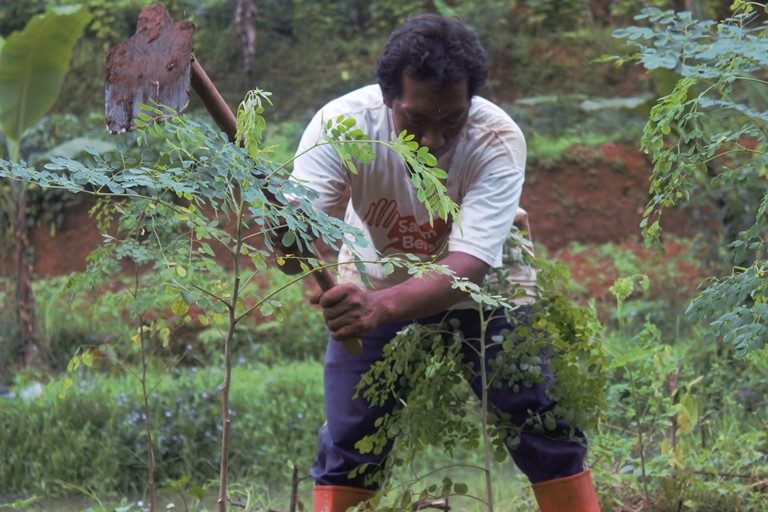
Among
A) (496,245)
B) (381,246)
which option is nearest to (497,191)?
(496,245)

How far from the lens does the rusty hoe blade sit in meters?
2.31

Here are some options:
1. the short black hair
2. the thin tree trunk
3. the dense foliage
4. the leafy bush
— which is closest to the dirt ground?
the dense foliage

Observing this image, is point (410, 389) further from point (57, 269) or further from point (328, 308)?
point (57, 269)

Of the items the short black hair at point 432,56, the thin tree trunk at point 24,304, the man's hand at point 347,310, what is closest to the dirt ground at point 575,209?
the thin tree trunk at point 24,304

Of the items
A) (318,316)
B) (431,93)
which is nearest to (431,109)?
(431,93)

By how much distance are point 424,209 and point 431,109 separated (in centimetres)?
35

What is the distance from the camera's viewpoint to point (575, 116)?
36.1 feet

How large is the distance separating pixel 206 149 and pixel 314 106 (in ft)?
28.9

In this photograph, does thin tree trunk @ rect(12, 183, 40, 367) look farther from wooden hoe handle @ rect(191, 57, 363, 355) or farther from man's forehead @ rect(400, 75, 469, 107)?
wooden hoe handle @ rect(191, 57, 363, 355)

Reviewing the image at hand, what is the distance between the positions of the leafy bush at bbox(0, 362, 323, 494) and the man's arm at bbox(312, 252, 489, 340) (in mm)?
2013

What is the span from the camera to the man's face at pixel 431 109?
9.91 ft

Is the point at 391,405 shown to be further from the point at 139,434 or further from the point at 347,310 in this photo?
the point at 139,434

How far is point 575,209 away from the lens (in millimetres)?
9969

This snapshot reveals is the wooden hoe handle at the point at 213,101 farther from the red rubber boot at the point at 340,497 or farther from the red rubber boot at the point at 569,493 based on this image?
the red rubber boot at the point at 569,493
